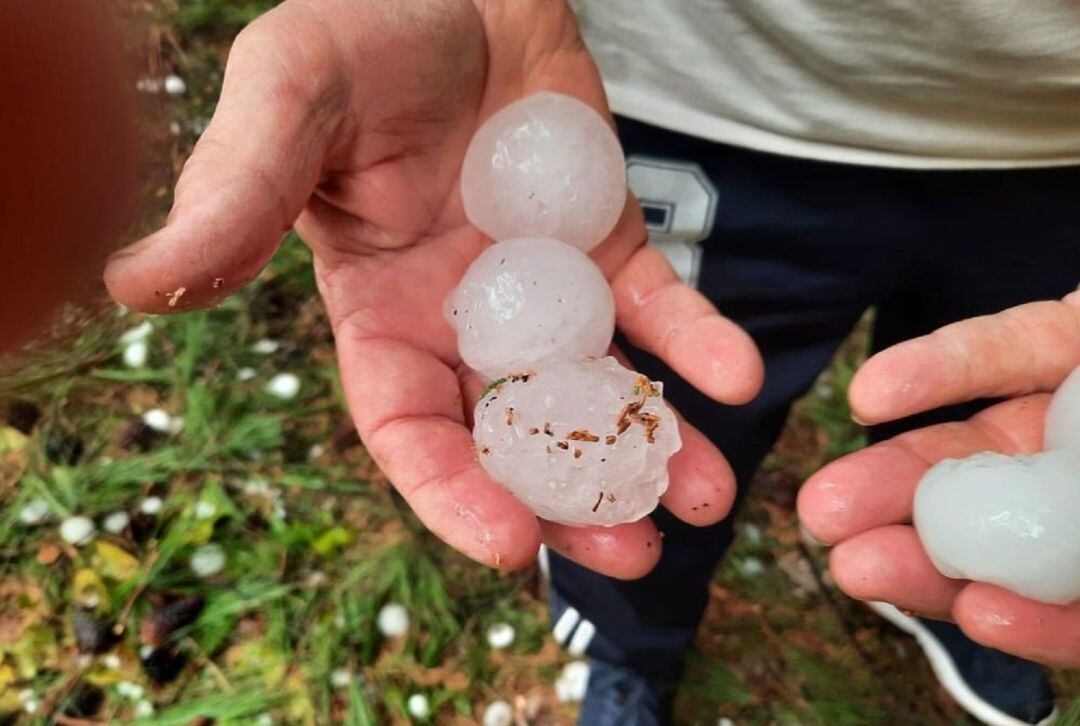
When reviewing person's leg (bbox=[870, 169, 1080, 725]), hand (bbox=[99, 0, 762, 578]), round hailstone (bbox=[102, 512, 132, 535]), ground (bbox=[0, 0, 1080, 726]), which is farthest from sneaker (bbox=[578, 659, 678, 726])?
round hailstone (bbox=[102, 512, 132, 535])

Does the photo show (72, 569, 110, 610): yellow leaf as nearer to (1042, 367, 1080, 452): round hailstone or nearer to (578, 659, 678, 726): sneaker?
(578, 659, 678, 726): sneaker

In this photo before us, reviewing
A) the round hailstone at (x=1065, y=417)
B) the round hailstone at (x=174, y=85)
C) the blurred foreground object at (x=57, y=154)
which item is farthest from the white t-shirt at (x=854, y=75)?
the blurred foreground object at (x=57, y=154)

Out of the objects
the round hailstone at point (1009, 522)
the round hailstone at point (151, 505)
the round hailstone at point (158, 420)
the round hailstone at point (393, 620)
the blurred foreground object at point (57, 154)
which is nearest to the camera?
the blurred foreground object at point (57, 154)

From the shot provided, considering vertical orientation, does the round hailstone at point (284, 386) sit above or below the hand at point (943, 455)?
below

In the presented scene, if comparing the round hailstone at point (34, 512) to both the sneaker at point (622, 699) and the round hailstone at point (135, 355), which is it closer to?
the round hailstone at point (135, 355)

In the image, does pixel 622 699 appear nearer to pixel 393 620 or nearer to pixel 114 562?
pixel 393 620

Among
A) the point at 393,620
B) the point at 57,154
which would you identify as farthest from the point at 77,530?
the point at 57,154
